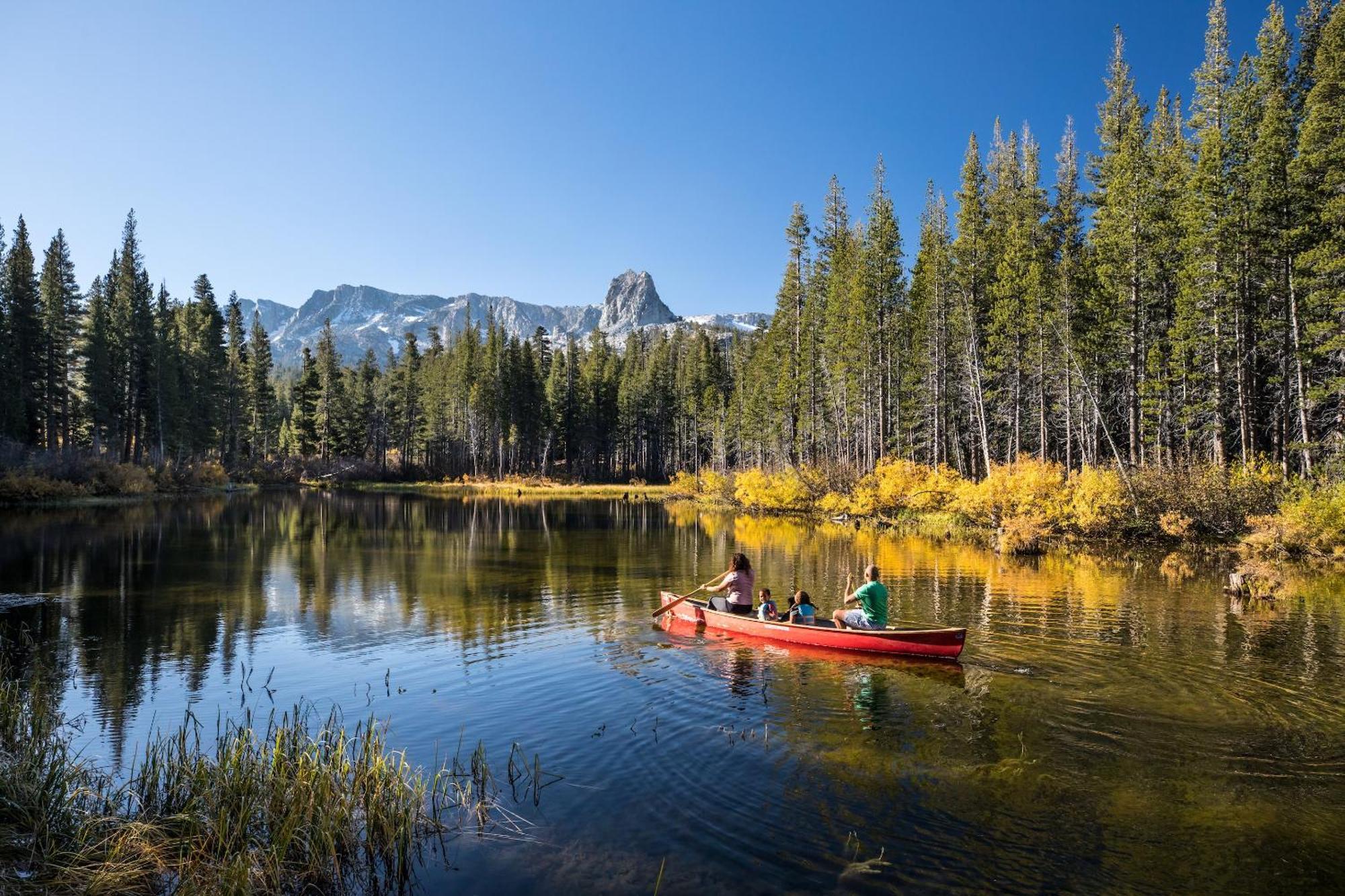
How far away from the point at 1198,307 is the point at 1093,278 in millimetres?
9938

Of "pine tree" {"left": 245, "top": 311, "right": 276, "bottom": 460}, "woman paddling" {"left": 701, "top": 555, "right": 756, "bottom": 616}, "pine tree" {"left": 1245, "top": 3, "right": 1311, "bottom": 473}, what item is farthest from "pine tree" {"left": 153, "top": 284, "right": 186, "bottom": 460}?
"pine tree" {"left": 1245, "top": 3, "right": 1311, "bottom": 473}

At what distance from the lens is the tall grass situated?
18.3ft

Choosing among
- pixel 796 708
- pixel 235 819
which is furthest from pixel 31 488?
pixel 796 708

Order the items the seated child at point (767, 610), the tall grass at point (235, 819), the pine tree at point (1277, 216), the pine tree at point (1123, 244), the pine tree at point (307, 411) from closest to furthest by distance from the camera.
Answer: the tall grass at point (235, 819)
the seated child at point (767, 610)
the pine tree at point (1277, 216)
the pine tree at point (1123, 244)
the pine tree at point (307, 411)

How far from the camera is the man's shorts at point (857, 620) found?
1403 cm

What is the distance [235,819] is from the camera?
658 centimetres

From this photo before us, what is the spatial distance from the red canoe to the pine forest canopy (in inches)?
594

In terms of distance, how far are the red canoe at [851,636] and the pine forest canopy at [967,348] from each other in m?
15.1

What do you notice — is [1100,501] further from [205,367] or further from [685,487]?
[205,367]

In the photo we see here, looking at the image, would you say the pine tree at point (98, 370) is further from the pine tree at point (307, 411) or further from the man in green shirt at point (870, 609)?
the man in green shirt at point (870, 609)

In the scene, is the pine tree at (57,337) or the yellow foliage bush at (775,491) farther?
the pine tree at (57,337)

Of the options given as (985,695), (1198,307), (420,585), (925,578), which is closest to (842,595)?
(925,578)

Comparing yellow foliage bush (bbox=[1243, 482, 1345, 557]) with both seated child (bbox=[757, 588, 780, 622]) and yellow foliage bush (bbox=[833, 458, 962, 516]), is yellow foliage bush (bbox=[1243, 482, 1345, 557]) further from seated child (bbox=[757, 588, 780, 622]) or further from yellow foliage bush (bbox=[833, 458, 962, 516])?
seated child (bbox=[757, 588, 780, 622])

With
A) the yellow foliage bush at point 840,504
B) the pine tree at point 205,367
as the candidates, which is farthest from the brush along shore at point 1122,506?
the pine tree at point 205,367
